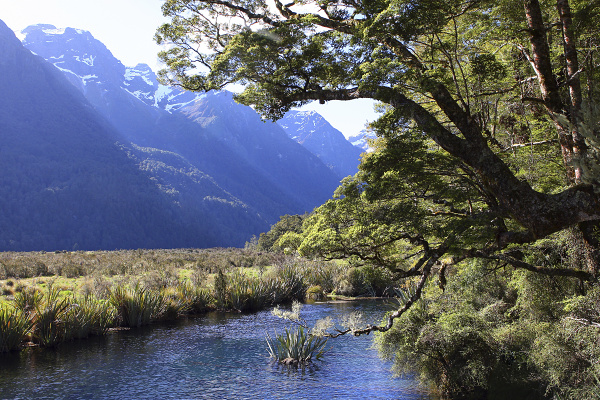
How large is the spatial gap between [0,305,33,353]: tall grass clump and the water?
380 millimetres

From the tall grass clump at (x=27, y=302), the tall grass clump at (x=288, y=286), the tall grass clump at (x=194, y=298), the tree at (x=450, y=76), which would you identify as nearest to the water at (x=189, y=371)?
the tall grass clump at (x=27, y=302)

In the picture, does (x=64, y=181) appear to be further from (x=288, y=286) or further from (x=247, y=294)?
(x=247, y=294)

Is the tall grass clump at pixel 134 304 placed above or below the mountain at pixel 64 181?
below

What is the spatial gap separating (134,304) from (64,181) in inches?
4771

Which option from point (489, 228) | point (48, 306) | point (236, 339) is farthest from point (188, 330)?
point (489, 228)

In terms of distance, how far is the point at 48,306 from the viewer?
1524cm

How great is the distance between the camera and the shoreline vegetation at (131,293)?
15.2m

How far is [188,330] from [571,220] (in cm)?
1558

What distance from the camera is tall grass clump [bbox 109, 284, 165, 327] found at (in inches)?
747

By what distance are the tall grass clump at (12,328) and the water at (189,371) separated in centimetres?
38

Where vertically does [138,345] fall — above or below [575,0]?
below

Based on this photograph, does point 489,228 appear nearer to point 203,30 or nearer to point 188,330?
point 203,30

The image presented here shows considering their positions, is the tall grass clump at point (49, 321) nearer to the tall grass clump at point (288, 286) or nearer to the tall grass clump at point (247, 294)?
the tall grass clump at point (247, 294)

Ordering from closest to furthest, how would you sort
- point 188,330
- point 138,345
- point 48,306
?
point 48,306 < point 138,345 < point 188,330
